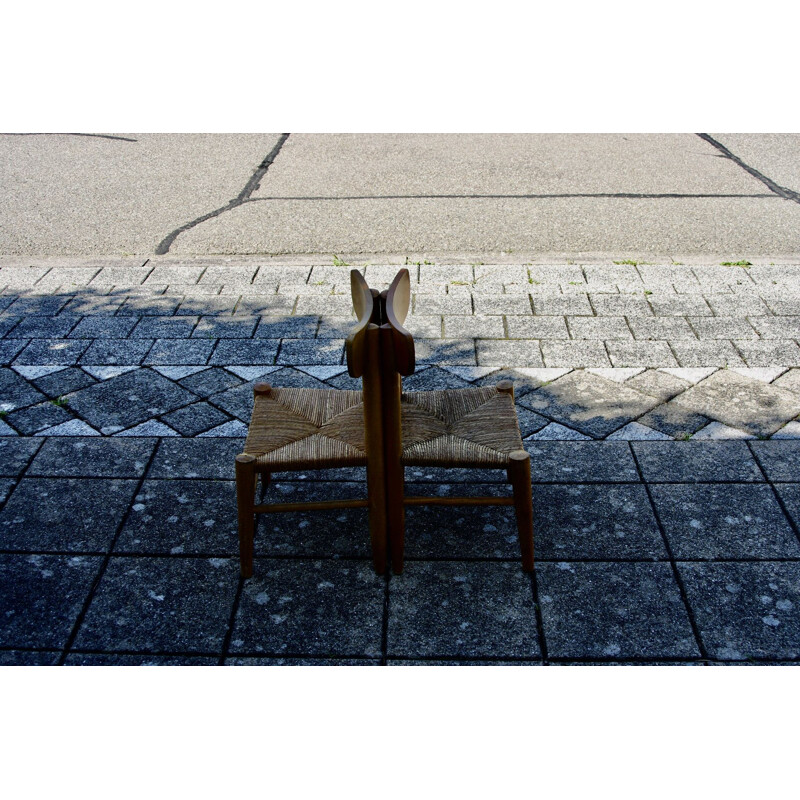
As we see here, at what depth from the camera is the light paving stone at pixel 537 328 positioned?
5.18 metres

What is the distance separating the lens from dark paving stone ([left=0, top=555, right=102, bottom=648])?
9.78 feet

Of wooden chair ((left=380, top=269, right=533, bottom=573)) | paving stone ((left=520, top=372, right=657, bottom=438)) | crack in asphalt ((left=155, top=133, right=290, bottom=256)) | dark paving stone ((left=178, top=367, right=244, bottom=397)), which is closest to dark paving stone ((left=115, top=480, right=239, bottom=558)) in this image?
wooden chair ((left=380, top=269, right=533, bottom=573))

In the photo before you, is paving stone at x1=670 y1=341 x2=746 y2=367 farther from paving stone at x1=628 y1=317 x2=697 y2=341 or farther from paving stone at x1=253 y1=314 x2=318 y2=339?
paving stone at x1=253 y1=314 x2=318 y2=339

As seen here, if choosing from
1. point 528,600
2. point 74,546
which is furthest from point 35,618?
point 528,600

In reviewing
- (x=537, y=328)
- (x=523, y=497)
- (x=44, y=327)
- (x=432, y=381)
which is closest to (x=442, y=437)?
(x=523, y=497)

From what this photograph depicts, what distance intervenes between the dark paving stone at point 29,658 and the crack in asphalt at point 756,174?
24.5ft

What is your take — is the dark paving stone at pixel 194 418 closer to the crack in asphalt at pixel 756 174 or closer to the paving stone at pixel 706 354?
the paving stone at pixel 706 354

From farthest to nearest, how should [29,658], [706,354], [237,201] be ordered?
1. [237,201]
2. [706,354]
3. [29,658]

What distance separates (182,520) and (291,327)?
6.76 feet

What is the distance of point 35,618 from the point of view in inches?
120

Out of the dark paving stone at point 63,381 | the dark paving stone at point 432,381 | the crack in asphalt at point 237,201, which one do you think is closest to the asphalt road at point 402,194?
the crack in asphalt at point 237,201

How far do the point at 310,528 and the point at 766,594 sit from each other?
1885 mm

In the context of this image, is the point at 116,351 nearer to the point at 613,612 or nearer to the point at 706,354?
the point at 613,612

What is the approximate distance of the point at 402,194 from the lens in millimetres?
7926
